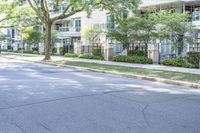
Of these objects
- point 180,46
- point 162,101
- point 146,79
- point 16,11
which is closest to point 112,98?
point 162,101

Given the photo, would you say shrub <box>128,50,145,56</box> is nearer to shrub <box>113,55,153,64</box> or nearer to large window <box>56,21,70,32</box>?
shrub <box>113,55,153,64</box>

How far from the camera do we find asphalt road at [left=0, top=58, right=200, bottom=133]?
21.4ft

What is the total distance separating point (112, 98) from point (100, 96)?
0.47 metres

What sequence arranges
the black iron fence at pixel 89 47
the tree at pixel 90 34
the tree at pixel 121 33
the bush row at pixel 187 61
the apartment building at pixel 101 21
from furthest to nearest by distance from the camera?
the tree at pixel 90 34 → the apartment building at pixel 101 21 → the black iron fence at pixel 89 47 → the tree at pixel 121 33 → the bush row at pixel 187 61

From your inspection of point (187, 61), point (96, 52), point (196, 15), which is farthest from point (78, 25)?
point (187, 61)

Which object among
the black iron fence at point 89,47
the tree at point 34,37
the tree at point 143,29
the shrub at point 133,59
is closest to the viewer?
the shrub at point 133,59

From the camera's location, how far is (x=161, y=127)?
6.58m

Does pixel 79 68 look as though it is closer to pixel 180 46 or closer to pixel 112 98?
pixel 180 46

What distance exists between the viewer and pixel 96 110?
8.01m

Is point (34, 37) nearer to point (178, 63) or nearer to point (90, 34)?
point (90, 34)

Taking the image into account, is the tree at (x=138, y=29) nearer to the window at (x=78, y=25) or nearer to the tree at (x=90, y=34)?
the tree at (x=90, y=34)

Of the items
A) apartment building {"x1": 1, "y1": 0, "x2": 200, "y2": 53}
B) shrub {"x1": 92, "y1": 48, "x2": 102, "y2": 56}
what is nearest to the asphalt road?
apartment building {"x1": 1, "y1": 0, "x2": 200, "y2": 53}

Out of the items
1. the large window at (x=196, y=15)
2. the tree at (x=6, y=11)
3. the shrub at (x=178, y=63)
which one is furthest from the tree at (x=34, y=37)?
the shrub at (x=178, y=63)

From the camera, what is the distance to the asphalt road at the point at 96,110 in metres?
6.52
